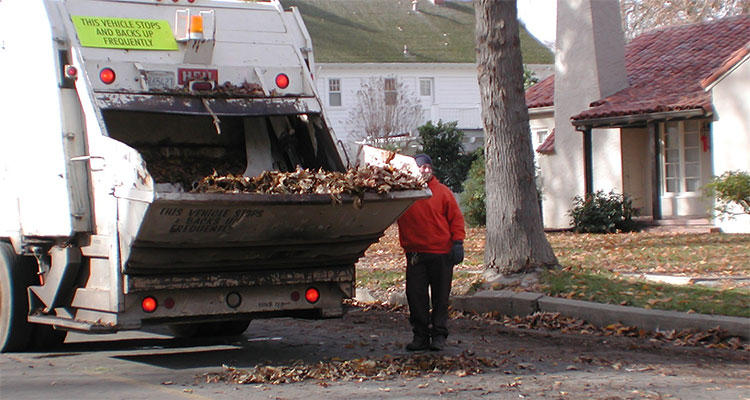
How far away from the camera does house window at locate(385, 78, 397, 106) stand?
113 feet

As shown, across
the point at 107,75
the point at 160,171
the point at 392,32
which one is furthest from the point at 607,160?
the point at 392,32

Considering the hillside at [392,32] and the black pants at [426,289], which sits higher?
the hillside at [392,32]

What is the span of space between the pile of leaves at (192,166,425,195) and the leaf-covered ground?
331cm

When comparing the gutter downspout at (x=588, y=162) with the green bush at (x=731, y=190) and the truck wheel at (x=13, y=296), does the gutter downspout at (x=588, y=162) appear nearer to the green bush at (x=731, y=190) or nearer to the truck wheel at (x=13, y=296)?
the green bush at (x=731, y=190)

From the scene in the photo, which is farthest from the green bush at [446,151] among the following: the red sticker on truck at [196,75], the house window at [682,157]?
the red sticker on truck at [196,75]

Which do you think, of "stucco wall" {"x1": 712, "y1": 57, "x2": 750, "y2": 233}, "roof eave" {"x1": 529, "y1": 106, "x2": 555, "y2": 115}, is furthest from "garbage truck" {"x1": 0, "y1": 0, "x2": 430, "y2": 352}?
"roof eave" {"x1": 529, "y1": 106, "x2": 555, "y2": 115}

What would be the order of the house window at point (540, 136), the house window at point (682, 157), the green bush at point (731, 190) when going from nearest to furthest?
the green bush at point (731, 190) → the house window at point (682, 157) → the house window at point (540, 136)

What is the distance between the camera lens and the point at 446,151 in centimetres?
2994

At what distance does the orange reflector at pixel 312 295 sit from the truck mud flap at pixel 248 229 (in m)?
0.21

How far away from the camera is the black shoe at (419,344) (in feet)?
25.3

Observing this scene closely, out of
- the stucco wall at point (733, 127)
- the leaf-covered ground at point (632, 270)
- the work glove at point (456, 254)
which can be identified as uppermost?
the stucco wall at point (733, 127)

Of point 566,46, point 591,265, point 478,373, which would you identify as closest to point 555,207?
point 566,46

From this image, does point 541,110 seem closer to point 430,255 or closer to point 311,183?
point 430,255

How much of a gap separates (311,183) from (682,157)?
1544 centimetres
